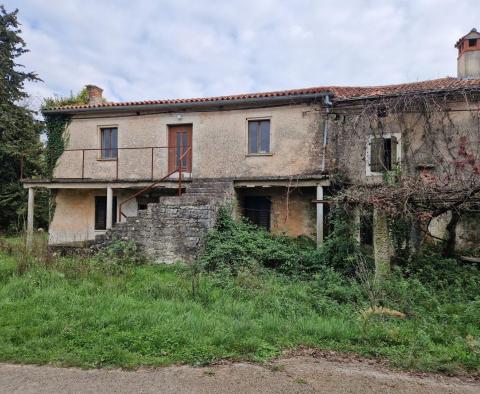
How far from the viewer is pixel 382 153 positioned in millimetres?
12766

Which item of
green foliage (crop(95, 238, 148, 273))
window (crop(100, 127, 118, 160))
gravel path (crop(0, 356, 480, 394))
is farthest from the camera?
window (crop(100, 127, 118, 160))

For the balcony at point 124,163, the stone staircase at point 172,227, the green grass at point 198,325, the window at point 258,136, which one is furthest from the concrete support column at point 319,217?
the balcony at point 124,163

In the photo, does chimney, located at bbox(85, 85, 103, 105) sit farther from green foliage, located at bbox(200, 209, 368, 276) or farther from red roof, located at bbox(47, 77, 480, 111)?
green foliage, located at bbox(200, 209, 368, 276)

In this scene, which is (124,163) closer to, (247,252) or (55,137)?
(55,137)

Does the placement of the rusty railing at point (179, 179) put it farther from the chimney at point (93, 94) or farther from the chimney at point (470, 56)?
the chimney at point (470, 56)

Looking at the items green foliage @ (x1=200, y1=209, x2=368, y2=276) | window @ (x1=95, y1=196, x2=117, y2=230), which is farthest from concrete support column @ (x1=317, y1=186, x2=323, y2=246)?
window @ (x1=95, y1=196, x2=117, y2=230)

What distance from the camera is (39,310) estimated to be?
628 cm

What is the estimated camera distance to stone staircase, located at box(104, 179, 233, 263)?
10953 mm

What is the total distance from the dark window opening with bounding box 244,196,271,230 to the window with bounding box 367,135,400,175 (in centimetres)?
384

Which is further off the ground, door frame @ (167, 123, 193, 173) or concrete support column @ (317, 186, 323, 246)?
door frame @ (167, 123, 193, 173)

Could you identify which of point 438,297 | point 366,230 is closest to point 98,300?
point 438,297

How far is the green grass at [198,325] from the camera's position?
4.90 meters

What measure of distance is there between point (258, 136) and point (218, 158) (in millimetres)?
1699

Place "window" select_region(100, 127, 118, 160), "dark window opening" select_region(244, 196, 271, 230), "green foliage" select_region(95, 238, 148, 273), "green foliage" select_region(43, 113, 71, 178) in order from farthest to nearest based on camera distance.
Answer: "green foliage" select_region(43, 113, 71, 178)
"window" select_region(100, 127, 118, 160)
"dark window opening" select_region(244, 196, 271, 230)
"green foliage" select_region(95, 238, 148, 273)
